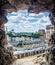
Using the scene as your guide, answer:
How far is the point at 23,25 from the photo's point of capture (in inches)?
223

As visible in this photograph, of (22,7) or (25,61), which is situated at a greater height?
(22,7)

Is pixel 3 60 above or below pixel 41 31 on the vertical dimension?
below

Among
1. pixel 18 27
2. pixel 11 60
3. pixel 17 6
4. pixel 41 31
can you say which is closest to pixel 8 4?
pixel 17 6

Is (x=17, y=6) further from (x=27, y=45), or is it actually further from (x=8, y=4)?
(x=27, y=45)

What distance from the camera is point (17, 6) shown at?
570 centimetres

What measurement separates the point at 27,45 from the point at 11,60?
624 mm

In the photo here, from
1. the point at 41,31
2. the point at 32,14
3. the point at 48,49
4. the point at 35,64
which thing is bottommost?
the point at 35,64

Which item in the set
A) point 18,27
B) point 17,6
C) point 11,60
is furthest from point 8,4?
point 11,60

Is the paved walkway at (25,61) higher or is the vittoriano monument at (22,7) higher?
the vittoriano monument at (22,7)

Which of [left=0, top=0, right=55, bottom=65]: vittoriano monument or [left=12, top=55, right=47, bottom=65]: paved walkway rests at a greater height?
[left=0, top=0, right=55, bottom=65]: vittoriano monument

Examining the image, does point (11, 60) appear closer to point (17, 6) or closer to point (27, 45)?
point (27, 45)

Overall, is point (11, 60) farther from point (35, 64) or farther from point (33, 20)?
point (33, 20)

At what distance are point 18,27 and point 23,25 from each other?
16 cm

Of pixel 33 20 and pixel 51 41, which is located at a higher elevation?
pixel 33 20
